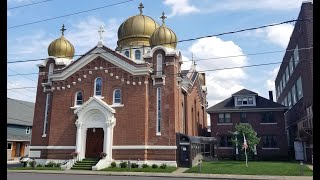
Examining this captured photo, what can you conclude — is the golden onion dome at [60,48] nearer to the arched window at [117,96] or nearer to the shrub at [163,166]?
the arched window at [117,96]

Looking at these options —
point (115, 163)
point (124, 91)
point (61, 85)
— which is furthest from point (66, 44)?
point (115, 163)

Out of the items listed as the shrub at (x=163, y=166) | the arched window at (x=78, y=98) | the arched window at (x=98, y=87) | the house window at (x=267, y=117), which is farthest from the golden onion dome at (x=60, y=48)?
the house window at (x=267, y=117)

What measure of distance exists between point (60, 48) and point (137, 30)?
959 cm

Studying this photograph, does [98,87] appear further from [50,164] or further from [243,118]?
[243,118]

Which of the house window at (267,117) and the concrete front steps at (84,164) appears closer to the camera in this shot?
the concrete front steps at (84,164)

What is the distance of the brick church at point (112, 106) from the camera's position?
28.1 m

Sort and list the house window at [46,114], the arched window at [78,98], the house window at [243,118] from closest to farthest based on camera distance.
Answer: the arched window at [78,98], the house window at [46,114], the house window at [243,118]

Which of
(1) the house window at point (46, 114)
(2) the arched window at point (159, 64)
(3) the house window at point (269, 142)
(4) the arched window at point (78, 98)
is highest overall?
(2) the arched window at point (159, 64)

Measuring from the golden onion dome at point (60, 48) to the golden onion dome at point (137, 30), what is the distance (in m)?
6.73

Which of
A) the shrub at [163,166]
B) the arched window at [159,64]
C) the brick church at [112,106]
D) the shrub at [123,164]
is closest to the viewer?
the shrub at [163,166]

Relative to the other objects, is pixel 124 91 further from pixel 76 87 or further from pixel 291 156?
pixel 291 156

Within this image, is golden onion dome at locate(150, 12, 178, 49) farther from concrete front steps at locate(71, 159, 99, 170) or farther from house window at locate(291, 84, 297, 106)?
house window at locate(291, 84, 297, 106)

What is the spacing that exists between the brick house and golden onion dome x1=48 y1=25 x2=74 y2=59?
2092 centimetres

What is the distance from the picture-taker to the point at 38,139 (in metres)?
32.0
